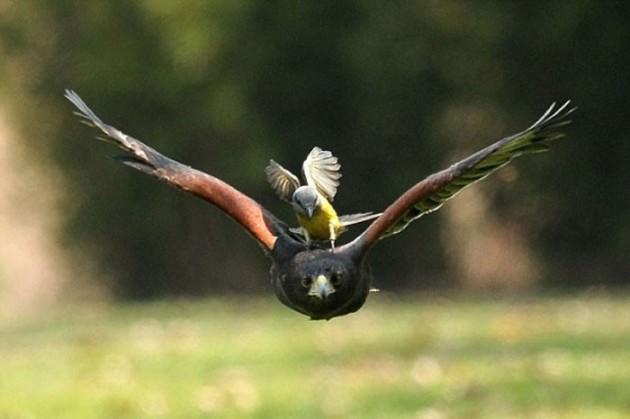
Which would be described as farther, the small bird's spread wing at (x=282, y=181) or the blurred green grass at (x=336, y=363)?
the blurred green grass at (x=336, y=363)

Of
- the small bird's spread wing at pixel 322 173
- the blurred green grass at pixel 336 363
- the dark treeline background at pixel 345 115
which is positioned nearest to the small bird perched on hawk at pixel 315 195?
the small bird's spread wing at pixel 322 173

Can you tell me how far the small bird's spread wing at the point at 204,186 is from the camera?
14.3 ft

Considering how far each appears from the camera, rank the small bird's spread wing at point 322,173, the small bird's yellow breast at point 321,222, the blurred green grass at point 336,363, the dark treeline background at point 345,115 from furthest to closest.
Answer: the dark treeline background at point 345,115 < the blurred green grass at point 336,363 < the small bird's spread wing at point 322,173 < the small bird's yellow breast at point 321,222

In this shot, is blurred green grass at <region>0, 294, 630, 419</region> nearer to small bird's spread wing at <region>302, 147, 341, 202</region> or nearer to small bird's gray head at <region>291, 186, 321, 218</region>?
small bird's spread wing at <region>302, 147, 341, 202</region>

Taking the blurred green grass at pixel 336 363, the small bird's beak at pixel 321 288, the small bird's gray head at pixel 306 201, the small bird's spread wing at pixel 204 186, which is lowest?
the small bird's beak at pixel 321 288

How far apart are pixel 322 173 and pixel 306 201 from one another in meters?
0.39

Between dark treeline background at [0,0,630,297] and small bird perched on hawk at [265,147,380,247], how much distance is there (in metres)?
11.5

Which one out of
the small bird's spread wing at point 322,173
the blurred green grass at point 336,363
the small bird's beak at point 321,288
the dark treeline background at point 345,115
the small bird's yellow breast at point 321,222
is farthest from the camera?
the dark treeline background at point 345,115

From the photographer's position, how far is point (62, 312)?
55.0 feet

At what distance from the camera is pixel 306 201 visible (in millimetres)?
4203

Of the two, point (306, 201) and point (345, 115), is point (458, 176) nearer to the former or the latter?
point (306, 201)

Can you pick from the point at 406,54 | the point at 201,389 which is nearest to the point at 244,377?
the point at 201,389

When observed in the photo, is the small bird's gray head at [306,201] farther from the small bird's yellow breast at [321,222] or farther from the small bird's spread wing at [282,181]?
the small bird's spread wing at [282,181]

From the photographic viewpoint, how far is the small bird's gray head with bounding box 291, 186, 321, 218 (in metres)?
4.21
